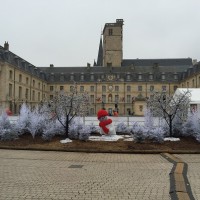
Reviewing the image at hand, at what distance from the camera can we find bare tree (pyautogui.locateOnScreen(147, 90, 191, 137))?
14.9m

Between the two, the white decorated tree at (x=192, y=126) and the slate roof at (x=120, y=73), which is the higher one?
the slate roof at (x=120, y=73)

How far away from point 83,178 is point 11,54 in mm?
46089

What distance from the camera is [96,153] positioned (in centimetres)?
1135

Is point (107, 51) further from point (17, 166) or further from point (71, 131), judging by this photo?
point (17, 166)

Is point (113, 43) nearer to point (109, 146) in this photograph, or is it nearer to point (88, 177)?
point (109, 146)

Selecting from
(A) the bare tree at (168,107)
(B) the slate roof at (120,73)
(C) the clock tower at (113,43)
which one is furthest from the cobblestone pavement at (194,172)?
(C) the clock tower at (113,43)

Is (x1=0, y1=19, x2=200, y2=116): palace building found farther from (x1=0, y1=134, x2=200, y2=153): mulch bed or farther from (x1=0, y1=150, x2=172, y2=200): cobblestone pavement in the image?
(x1=0, y1=150, x2=172, y2=200): cobblestone pavement

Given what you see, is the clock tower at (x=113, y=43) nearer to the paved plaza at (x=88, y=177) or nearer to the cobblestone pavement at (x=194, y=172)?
the cobblestone pavement at (x=194, y=172)

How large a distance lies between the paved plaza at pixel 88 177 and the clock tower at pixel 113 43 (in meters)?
63.5

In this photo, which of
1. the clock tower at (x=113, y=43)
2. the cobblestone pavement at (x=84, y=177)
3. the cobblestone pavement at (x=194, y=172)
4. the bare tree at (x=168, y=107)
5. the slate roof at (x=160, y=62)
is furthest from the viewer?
the slate roof at (x=160, y=62)

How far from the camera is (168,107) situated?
15203mm

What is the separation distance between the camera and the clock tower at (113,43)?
72938 millimetres

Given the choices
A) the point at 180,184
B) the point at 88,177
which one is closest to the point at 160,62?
the point at 88,177

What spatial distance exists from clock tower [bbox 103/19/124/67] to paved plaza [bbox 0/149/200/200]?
63527mm
